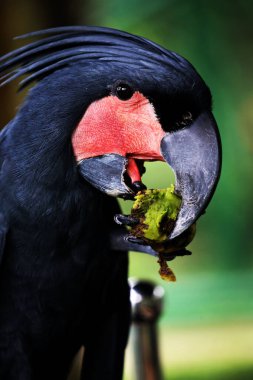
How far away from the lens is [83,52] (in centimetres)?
95

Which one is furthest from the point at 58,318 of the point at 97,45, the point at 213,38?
the point at 213,38

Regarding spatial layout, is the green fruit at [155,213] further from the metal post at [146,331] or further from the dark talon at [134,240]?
the metal post at [146,331]

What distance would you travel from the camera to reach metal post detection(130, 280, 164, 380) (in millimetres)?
1269

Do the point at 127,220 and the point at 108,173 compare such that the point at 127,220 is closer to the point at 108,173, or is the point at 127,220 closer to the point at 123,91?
the point at 108,173

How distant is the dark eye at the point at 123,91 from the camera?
0.92m

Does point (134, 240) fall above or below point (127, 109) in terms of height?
below

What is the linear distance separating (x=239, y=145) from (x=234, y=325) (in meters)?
0.72

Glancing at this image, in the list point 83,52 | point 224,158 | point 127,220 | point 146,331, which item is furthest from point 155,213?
point 224,158

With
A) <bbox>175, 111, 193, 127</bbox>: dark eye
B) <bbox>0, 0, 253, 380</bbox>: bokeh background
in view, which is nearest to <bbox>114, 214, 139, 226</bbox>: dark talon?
<bbox>175, 111, 193, 127</bbox>: dark eye

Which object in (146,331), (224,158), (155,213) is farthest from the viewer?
(224,158)

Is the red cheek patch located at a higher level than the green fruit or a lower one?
higher

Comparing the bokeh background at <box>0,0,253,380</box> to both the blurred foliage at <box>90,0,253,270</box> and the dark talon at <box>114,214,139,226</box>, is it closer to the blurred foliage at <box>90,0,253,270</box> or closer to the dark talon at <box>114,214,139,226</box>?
the blurred foliage at <box>90,0,253,270</box>

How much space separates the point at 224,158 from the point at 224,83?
30cm

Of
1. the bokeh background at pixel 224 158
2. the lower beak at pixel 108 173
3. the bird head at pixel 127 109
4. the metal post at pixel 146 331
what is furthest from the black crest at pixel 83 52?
the bokeh background at pixel 224 158
